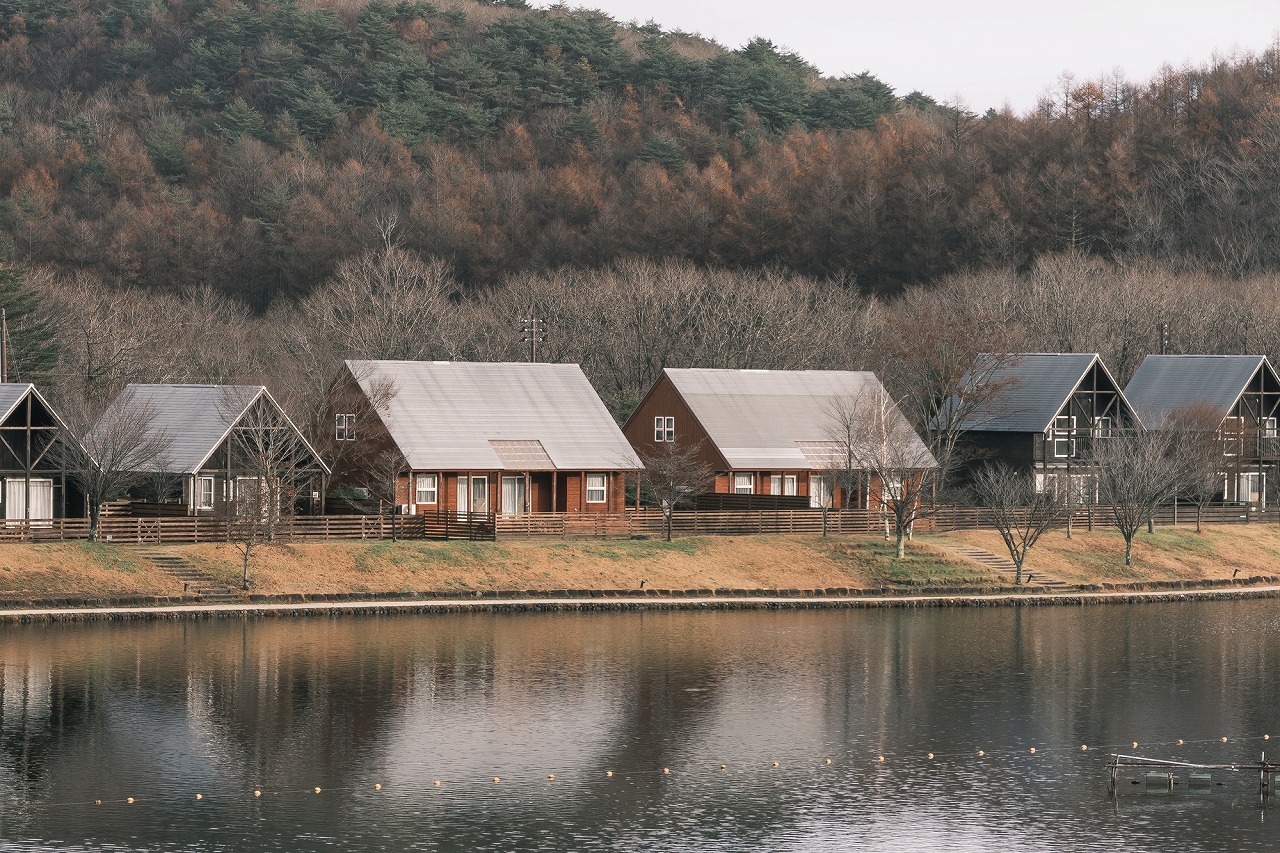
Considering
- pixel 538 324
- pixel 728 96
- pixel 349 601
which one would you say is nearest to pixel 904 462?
pixel 538 324

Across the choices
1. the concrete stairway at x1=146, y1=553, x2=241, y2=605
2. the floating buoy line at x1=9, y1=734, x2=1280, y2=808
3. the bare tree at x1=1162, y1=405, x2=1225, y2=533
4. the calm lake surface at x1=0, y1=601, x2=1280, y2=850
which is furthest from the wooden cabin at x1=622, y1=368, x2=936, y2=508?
the floating buoy line at x1=9, y1=734, x2=1280, y2=808

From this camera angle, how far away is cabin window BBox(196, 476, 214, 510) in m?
68.7

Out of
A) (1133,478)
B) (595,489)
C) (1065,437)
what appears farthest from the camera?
(1065,437)

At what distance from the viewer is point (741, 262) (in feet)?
478

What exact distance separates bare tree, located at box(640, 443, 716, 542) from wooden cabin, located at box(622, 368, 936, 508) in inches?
63.3

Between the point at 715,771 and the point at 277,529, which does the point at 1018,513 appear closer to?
the point at 277,529

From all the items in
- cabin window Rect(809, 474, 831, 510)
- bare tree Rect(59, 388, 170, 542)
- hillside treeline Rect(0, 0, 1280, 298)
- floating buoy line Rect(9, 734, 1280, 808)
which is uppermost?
hillside treeline Rect(0, 0, 1280, 298)

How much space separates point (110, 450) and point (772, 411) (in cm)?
3100

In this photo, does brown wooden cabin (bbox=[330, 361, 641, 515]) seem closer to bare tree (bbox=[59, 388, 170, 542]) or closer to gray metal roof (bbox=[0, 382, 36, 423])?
bare tree (bbox=[59, 388, 170, 542])

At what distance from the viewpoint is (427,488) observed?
7362 cm

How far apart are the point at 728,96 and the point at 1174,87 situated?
5817 centimetres

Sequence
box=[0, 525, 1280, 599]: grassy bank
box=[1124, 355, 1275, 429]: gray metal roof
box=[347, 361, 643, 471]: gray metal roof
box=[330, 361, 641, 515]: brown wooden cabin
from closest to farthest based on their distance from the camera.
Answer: box=[0, 525, 1280, 599]: grassy bank, box=[330, 361, 641, 515]: brown wooden cabin, box=[347, 361, 643, 471]: gray metal roof, box=[1124, 355, 1275, 429]: gray metal roof

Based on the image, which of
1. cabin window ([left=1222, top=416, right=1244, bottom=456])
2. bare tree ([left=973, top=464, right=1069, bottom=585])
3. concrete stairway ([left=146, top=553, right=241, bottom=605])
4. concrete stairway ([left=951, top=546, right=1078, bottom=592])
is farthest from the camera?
cabin window ([left=1222, top=416, right=1244, bottom=456])

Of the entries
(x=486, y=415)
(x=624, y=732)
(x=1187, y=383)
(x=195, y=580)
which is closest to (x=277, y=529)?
(x=195, y=580)
